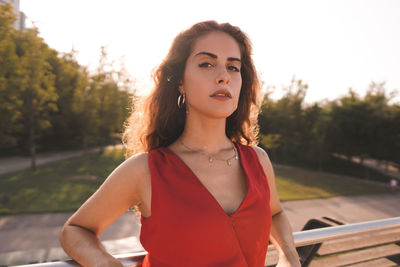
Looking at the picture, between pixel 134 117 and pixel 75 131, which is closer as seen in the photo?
pixel 134 117

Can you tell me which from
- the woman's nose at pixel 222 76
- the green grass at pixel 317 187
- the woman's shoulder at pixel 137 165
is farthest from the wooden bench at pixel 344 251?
the green grass at pixel 317 187

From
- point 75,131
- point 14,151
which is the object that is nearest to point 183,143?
point 14,151

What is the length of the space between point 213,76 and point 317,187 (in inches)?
672

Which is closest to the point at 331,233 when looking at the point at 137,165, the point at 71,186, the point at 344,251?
the point at 344,251

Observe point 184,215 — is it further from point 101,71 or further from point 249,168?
point 101,71

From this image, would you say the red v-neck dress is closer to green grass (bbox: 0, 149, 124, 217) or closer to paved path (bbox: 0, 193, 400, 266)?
paved path (bbox: 0, 193, 400, 266)

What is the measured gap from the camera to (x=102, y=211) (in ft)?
4.13

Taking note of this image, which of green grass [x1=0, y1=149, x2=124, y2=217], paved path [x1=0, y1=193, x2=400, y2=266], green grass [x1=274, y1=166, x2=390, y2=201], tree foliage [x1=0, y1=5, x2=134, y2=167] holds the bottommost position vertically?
green grass [x1=0, y1=149, x2=124, y2=217]

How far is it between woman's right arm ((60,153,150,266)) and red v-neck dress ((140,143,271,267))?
3.0 inches

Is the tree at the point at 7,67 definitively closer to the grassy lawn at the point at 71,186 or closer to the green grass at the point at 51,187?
the green grass at the point at 51,187

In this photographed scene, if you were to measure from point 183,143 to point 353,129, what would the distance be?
2340 cm

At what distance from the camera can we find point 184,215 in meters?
1.23

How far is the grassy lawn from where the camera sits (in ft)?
36.3

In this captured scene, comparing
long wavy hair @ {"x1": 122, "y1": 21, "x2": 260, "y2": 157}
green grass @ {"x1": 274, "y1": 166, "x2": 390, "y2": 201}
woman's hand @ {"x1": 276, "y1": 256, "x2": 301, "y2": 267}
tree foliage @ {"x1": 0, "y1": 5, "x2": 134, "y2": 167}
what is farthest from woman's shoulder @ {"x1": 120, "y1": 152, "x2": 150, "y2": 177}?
green grass @ {"x1": 274, "y1": 166, "x2": 390, "y2": 201}
